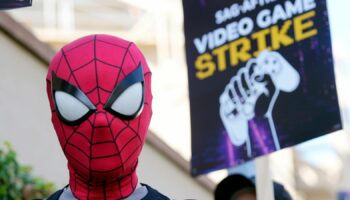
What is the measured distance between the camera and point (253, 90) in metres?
3.92

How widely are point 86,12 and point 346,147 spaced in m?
4.79

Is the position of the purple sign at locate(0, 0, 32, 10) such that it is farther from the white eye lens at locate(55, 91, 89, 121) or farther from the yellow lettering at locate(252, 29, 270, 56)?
the yellow lettering at locate(252, 29, 270, 56)

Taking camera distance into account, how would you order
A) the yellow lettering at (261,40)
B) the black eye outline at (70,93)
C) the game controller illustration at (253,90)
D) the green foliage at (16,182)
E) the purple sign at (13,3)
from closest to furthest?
the black eye outline at (70,93) → the purple sign at (13,3) → the game controller illustration at (253,90) → the yellow lettering at (261,40) → the green foliage at (16,182)

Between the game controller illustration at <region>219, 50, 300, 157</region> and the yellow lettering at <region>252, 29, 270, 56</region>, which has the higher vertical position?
the yellow lettering at <region>252, 29, 270, 56</region>

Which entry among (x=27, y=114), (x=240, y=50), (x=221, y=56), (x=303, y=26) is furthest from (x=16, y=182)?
(x=303, y=26)

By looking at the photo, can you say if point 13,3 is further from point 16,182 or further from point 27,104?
point 27,104

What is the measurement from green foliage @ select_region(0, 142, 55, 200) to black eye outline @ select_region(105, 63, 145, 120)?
2.87 metres

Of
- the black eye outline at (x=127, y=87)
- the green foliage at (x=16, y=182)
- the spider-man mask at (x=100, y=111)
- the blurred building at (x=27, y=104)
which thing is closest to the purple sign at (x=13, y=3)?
the spider-man mask at (x=100, y=111)

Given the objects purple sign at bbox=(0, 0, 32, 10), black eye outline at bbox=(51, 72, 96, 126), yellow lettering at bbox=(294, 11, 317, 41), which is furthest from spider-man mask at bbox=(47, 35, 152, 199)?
yellow lettering at bbox=(294, 11, 317, 41)

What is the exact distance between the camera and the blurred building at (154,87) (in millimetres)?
5789

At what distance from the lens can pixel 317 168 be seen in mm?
14086

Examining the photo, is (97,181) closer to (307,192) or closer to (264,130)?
(264,130)

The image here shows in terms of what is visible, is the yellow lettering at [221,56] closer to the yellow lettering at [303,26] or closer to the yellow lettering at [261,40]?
Answer: the yellow lettering at [261,40]

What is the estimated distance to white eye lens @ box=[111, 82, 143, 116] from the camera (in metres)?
2.36
